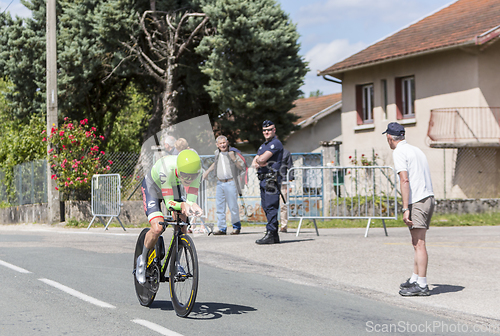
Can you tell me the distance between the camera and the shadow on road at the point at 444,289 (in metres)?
7.46

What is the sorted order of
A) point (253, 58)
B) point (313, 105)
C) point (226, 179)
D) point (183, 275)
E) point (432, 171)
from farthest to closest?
1. point (313, 105)
2. point (432, 171)
3. point (253, 58)
4. point (226, 179)
5. point (183, 275)

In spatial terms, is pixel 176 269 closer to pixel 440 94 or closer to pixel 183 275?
pixel 183 275

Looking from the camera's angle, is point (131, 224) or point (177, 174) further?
point (131, 224)

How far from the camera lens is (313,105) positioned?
1399 inches

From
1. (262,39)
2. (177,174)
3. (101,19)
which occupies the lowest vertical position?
(177,174)

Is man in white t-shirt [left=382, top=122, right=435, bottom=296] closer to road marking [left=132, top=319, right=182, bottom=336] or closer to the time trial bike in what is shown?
the time trial bike

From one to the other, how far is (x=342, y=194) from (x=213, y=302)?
7.27 meters

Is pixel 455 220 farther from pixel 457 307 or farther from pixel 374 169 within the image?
pixel 457 307

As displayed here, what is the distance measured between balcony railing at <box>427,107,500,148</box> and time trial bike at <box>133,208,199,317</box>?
16364 millimetres

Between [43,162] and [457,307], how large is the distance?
1618 cm

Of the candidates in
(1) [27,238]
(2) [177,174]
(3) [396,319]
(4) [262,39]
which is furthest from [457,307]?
(4) [262,39]

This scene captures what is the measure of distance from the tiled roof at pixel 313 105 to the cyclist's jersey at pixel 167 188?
85.2 ft

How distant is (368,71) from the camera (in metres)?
25.8

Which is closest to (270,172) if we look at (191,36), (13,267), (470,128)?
(13,267)
